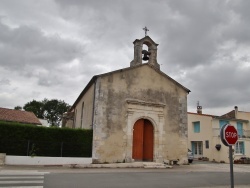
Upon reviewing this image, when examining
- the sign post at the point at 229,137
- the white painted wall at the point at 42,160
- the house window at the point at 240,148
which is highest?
the sign post at the point at 229,137

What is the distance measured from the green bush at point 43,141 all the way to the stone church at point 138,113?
2.65 feet

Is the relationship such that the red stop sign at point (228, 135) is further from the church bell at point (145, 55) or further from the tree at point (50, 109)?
the tree at point (50, 109)


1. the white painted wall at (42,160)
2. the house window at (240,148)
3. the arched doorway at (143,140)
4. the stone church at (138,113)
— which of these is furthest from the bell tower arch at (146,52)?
the house window at (240,148)

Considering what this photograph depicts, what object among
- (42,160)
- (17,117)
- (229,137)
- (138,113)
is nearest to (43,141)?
(42,160)

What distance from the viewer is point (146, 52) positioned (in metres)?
19.9

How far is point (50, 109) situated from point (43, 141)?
44.7 meters

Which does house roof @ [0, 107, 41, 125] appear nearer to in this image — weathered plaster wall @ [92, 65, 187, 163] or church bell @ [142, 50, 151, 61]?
weathered plaster wall @ [92, 65, 187, 163]

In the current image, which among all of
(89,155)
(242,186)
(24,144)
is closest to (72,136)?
(89,155)

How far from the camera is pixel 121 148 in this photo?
17016 mm

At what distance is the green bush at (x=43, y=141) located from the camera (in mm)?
14703

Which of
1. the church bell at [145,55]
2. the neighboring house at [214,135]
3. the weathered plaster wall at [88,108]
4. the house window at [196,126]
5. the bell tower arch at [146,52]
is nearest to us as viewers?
the weathered plaster wall at [88,108]

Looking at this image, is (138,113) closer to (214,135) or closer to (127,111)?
(127,111)

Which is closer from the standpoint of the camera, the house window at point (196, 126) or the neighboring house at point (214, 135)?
the neighboring house at point (214, 135)

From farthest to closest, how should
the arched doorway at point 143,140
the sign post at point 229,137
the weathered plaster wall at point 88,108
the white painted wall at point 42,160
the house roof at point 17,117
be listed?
the house roof at point 17,117 → the weathered plaster wall at point 88,108 → the arched doorway at point 143,140 → the white painted wall at point 42,160 → the sign post at point 229,137
